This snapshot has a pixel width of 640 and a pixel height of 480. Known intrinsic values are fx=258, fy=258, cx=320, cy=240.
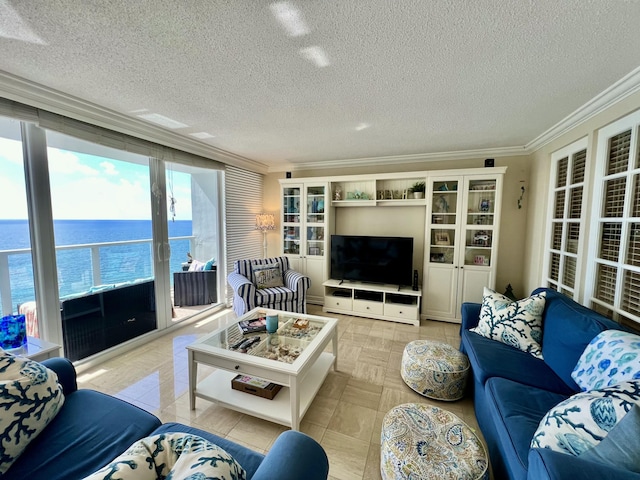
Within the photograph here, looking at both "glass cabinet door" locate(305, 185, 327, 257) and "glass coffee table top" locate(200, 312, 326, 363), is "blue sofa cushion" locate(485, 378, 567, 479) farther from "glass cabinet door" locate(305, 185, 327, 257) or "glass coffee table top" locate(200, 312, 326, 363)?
"glass cabinet door" locate(305, 185, 327, 257)

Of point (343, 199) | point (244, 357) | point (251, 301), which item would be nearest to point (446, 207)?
point (343, 199)

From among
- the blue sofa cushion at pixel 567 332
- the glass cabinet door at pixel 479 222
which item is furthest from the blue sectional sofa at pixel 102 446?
the glass cabinet door at pixel 479 222

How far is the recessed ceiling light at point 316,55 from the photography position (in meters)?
1.46

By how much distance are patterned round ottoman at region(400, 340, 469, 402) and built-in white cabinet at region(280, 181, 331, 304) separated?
86.0 inches

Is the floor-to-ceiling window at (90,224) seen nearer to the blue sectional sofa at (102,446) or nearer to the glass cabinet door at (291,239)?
the blue sectional sofa at (102,446)

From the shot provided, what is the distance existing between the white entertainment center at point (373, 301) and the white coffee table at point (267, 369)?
155cm

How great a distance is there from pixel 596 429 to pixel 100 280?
4.06 metres

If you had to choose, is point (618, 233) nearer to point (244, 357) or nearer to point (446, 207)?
point (446, 207)

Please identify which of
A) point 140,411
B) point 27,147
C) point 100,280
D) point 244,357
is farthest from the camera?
point 100,280

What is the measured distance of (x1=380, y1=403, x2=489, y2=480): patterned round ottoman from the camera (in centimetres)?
117

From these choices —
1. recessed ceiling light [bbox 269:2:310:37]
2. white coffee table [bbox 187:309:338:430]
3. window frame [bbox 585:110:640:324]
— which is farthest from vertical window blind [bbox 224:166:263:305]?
window frame [bbox 585:110:640:324]

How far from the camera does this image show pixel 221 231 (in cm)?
397

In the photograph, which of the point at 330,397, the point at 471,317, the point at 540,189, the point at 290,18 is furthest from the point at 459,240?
the point at 290,18

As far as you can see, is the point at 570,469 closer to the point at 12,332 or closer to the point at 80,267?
the point at 12,332
